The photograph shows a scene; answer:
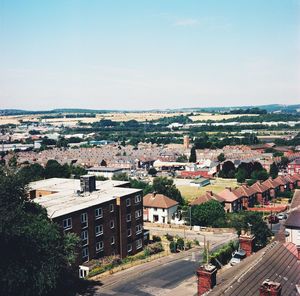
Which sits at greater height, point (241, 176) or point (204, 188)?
point (241, 176)

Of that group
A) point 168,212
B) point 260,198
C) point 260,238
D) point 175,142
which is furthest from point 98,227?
point 175,142

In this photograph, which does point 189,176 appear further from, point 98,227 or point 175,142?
point 175,142

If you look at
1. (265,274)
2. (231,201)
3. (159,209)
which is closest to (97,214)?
(159,209)

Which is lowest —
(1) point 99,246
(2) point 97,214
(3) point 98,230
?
(1) point 99,246

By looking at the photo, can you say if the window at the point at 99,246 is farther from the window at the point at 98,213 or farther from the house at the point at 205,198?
the house at the point at 205,198

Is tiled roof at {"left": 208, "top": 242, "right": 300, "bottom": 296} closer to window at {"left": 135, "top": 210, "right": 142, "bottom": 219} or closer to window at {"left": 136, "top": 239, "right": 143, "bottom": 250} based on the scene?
window at {"left": 135, "top": 210, "right": 142, "bottom": 219}

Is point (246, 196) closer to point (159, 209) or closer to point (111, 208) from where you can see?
point (159, 209)

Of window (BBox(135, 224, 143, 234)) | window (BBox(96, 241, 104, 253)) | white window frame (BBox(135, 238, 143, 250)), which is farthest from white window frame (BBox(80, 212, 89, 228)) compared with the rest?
white window frame (BBox(135, 238, 143, 250))
